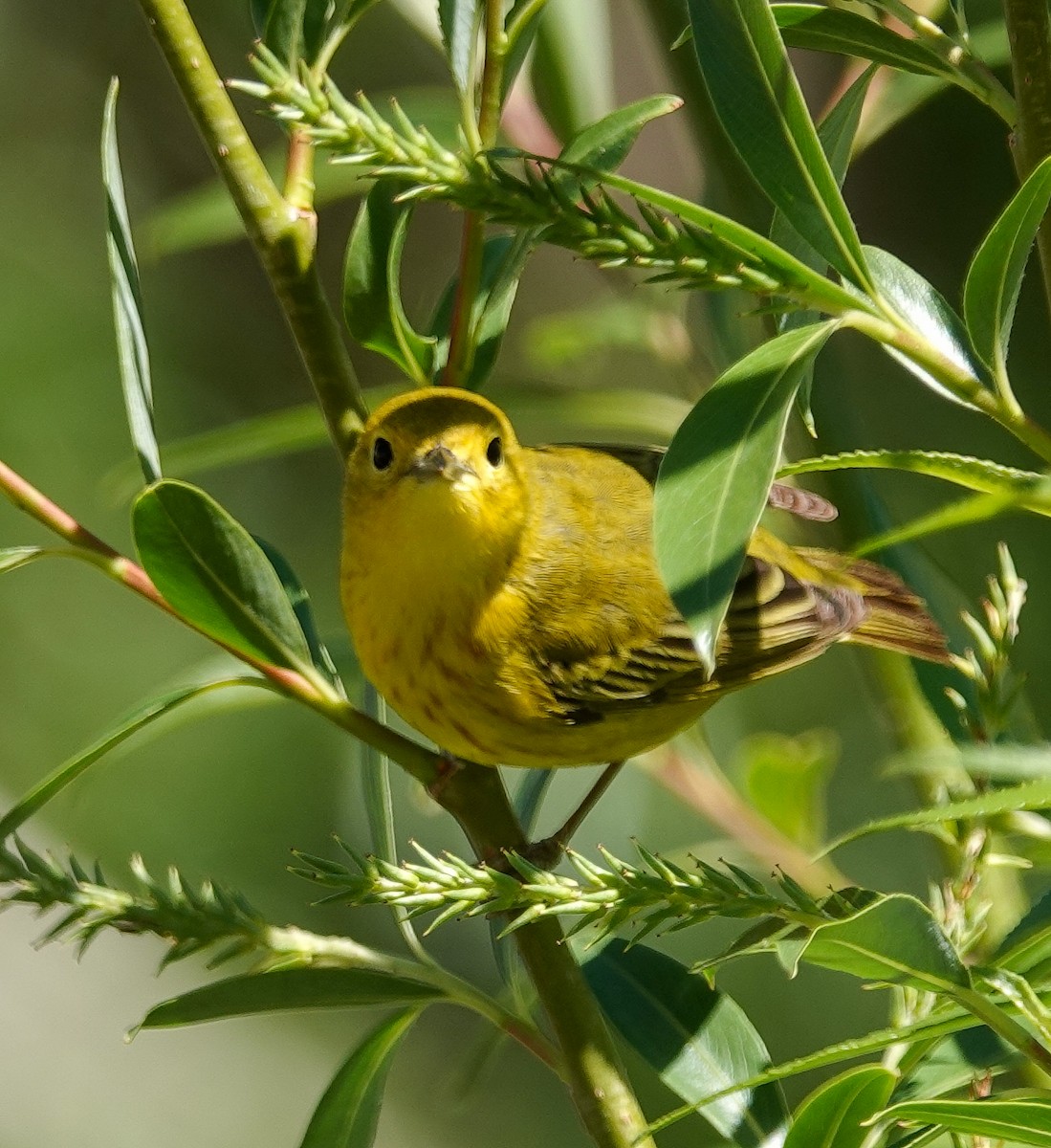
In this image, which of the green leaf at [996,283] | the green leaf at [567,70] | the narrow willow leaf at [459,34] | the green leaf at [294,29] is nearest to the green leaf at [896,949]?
the green leaf at [996,283]

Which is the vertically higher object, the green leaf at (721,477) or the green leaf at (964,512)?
the green leaf at (721,477)

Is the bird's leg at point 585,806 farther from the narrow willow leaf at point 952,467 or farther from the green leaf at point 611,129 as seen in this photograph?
the narrow willow leaf at point 952,467

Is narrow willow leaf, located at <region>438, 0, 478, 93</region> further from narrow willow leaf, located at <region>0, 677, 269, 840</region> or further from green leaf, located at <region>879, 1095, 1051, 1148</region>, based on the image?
green leaf, located at <region>879, 1095, 1051, 1148</region>

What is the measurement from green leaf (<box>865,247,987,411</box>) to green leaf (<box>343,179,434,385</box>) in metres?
0.46

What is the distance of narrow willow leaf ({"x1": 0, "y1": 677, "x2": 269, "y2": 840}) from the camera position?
1247mm

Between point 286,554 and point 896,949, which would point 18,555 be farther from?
point 286,554

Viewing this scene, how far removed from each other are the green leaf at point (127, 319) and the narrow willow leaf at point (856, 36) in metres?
0.57

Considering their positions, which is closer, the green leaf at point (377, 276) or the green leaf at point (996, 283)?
the green leaf at point (996, 283)

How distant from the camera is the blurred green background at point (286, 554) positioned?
4.38m

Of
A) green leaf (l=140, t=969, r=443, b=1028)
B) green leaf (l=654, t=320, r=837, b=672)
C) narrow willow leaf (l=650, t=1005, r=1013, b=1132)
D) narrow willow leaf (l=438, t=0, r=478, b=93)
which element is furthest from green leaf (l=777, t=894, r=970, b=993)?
narrow willow leaf (l=438, t=0, r=478, b=93)

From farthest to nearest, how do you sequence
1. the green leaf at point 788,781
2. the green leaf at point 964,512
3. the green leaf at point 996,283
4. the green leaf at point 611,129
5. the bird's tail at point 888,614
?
the green leaf at point 788,781, the bird's tail at point 888,614, the green leaf at point 611,129, the green leaf at point 996,283, the green leaf at point 964,512

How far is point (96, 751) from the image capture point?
131cm

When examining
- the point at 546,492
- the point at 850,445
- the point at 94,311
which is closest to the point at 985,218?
the point at 94,311

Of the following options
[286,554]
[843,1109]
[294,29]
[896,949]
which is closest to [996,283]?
[896,949]
